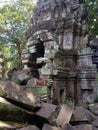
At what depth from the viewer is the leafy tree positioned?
21156mm

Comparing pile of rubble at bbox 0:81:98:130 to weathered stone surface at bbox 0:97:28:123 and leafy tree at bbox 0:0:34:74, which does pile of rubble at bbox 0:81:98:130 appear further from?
leafy tree at bbox 0:0:34:74

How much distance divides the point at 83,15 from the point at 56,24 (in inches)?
65.7

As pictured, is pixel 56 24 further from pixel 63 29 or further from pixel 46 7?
pixel 46 7

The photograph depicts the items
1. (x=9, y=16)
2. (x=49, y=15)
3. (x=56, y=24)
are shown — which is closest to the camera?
(x=56, y=24)

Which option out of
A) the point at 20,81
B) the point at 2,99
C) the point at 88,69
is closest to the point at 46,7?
the point at 88,69

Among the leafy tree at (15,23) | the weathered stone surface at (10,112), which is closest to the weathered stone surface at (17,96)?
the weathered stone surface at (10,112)

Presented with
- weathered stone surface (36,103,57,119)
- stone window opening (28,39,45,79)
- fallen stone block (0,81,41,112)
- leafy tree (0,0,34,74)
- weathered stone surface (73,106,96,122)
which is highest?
leafy tree (0,0,34,74)

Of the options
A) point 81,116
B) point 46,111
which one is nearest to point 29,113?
point 46,111

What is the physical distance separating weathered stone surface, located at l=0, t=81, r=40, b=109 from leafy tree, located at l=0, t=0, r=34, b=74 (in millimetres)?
17105

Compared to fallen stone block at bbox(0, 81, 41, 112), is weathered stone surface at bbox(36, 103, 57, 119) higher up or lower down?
lower down

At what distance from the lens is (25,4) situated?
21844mm

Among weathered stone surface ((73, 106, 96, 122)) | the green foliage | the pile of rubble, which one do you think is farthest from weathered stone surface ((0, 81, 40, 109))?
the green foliage

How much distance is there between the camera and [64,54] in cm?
1034

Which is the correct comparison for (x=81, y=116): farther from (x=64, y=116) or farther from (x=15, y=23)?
(x=15, y=23)
